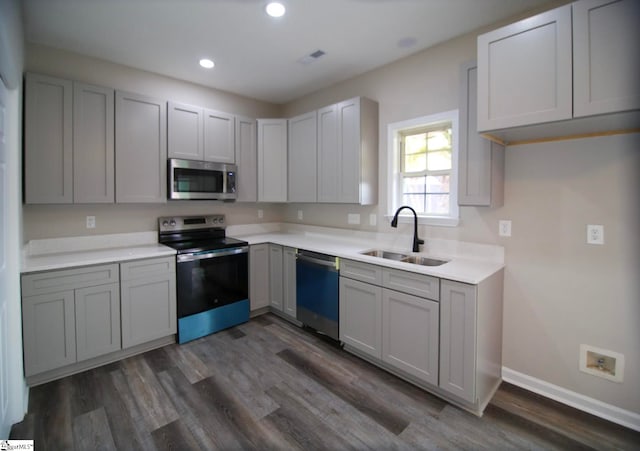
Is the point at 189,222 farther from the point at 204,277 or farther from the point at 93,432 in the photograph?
the point at 93,432

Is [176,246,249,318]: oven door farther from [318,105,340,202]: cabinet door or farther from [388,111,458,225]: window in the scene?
[388,111,458,225]: window

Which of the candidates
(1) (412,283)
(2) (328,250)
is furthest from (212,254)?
(1) (412,283)

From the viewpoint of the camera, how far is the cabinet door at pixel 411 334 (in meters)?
2.14

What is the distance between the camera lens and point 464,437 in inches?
71.3

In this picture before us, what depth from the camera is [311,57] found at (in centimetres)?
297

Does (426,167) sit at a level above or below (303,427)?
above

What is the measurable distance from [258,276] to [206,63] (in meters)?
2.30

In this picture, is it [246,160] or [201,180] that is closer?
[201,180]

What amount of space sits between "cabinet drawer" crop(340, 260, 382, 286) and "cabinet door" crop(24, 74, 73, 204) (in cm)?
244

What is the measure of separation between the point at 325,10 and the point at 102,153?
228 cm

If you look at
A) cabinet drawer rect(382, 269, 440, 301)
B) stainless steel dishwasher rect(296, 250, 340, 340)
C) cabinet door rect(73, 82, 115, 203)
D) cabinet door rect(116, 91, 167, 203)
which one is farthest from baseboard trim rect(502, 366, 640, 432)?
cabinet door rect(73, 82, 115, 203)

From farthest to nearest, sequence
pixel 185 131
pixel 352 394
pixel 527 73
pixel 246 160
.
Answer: pixel 246 160 < pixel 185 131 < pixel 352 394 < pixel 527 73

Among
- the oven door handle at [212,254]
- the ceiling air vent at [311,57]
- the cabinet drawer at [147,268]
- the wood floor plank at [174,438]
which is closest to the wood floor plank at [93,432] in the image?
the wood floor plank at [174,438]

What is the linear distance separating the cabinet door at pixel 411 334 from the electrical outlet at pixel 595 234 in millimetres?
1079
